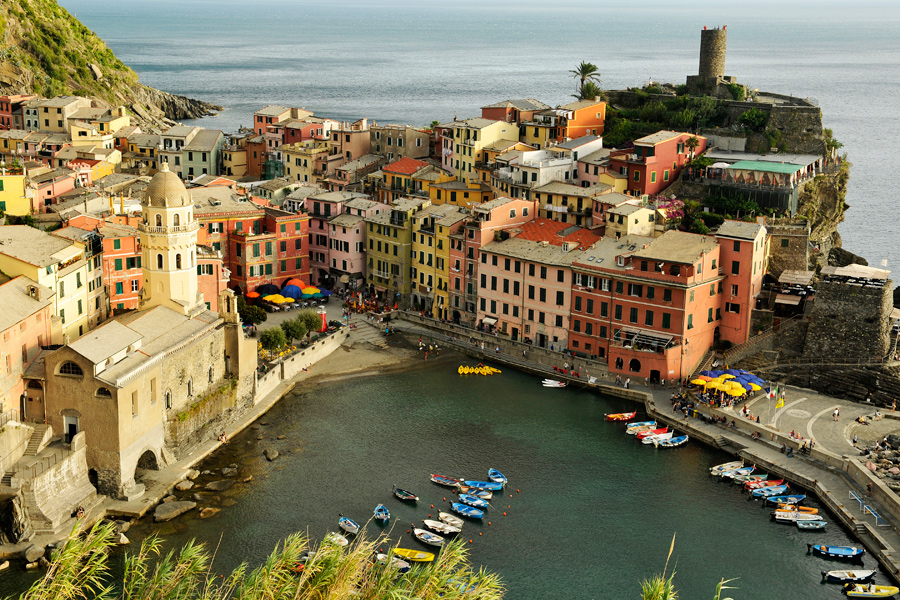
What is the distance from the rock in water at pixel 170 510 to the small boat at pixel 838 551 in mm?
29884

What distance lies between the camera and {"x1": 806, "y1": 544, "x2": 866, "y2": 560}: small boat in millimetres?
51625

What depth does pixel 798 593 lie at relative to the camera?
49.5 metres

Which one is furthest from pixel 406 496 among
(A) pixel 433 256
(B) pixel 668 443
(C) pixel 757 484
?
(A) pixel 433 256

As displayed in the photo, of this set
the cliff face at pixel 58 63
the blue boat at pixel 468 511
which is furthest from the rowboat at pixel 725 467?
the cliff face at pixel 58 63

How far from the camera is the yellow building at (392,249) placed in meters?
86.2

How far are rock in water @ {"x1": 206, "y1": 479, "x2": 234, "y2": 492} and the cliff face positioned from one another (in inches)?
3566

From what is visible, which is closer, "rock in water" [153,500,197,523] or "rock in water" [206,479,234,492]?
"rock in water" [153,500,197,523]

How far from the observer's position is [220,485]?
58031mm

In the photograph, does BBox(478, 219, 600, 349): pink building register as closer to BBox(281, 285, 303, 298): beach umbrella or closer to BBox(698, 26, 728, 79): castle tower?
BBox(281, 285, 303, 298): beach umbrella

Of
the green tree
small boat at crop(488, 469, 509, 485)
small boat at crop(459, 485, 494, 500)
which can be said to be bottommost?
small boat at crop(459, 485, 494, 500)

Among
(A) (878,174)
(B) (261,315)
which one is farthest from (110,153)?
(A) (878,174)

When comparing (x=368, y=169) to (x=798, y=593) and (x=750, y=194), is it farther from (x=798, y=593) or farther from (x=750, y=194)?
(x=798, y=593)

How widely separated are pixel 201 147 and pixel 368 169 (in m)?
20.2

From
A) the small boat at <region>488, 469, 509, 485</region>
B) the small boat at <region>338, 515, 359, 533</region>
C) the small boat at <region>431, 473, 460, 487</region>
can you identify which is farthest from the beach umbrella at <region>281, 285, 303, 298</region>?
the small boat at <region>338, 515, 359, 533</region>
